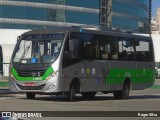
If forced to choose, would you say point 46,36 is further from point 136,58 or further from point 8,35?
point 8,35

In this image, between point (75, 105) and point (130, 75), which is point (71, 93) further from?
point (130, 75)

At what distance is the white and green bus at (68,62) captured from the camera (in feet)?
67.8

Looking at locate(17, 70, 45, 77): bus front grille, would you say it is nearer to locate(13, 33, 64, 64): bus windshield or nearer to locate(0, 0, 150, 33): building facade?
locate(13, 33, 64, 64): bus windshield

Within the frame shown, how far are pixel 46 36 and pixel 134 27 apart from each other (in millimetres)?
Result: 103628

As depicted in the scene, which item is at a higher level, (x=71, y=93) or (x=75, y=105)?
(x=71, y=93)

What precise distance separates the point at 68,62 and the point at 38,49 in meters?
1.34

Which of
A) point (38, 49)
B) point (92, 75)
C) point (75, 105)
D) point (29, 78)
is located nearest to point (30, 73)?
Answer: point (29, 78)

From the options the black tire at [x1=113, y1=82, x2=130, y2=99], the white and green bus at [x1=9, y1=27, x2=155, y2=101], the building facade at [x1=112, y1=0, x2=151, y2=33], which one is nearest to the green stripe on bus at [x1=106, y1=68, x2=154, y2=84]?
the white and green bus at [x1=9, y1=27, x2=155, y2=101]

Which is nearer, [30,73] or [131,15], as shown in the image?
[30,73]

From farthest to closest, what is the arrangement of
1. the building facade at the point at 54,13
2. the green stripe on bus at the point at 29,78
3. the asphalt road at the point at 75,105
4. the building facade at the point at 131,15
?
the building facade at the point at 131,15, the building facade at the point at 54,13, the green stripe on bus at the point at 29,78, the asphalt road at the point at 75,105

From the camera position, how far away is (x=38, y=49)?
21156 millimetres

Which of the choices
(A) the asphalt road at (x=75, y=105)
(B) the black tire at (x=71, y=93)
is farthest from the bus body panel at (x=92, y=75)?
(A) the asphalt road at (x=75, y=105)

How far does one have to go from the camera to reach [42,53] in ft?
68.5

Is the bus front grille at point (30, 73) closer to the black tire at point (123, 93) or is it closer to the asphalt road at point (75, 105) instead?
the asphalt road at point (75, 105)
